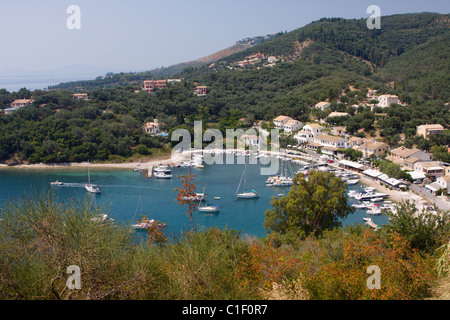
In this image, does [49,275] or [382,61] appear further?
[382,61]

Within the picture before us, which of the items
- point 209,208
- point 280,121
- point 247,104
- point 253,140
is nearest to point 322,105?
point 280,121

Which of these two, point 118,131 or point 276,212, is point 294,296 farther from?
point 118,131

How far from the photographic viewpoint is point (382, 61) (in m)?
41.0

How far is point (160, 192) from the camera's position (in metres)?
14.0

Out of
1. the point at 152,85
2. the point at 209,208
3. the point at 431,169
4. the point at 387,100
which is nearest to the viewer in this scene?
the point at 209,208

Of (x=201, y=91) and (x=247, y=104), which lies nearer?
(x=247, y=104)

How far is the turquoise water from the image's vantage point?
11.0m

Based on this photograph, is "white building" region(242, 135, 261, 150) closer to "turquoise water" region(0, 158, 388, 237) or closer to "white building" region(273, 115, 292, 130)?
"white building" region(273, 115, 292, 130)

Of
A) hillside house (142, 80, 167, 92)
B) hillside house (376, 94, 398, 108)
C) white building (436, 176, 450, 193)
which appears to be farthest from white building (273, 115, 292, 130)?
hillside house (142, 80, 167, 92)

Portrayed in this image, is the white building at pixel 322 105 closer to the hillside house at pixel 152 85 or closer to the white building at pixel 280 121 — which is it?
the white building at pixel 280 121

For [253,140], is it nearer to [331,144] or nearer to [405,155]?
[331,144]

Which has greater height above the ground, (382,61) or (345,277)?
(382,61)
